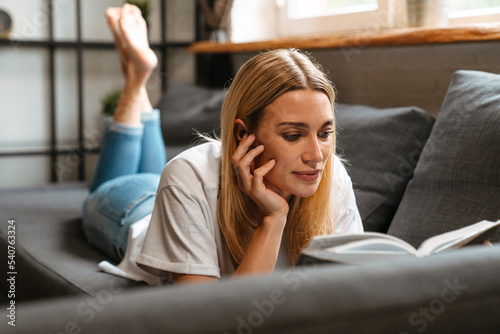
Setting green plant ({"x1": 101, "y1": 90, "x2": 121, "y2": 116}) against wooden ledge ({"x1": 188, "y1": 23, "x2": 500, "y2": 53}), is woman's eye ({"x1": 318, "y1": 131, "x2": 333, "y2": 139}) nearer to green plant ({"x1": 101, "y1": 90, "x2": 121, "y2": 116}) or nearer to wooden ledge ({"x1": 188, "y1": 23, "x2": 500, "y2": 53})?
wooden ledge ({"x1": 188, "y1": 23, "x2": 500, "y2": 53})

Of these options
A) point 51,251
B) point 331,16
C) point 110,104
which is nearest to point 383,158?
point 51,251

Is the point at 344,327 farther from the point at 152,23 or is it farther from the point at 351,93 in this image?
the point at 152,23

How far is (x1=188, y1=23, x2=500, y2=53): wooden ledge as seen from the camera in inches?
68.6

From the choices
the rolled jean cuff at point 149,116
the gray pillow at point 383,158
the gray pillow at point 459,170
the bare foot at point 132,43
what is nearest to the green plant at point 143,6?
the bare foot at point 132,43

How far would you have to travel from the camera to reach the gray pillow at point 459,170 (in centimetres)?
126

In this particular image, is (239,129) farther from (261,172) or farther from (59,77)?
(59,77)

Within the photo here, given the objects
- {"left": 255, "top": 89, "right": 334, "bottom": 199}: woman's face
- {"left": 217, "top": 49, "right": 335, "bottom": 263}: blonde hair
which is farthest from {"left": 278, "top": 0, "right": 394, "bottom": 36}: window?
{"left": 255, "top": 89, "right": 334, "bottom": 199}: woman's face

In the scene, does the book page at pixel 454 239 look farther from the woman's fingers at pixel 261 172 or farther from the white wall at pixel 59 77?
the white wall at pixel 59 77

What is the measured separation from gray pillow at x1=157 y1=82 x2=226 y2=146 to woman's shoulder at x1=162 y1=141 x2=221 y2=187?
3.65 ft

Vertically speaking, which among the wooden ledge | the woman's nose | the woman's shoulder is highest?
the wooden ledge

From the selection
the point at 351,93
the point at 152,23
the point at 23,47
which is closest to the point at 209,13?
the point at 152,23

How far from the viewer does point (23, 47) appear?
Answer: 3.31m

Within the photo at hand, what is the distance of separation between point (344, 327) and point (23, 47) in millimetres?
3163

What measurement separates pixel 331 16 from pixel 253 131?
164cm
